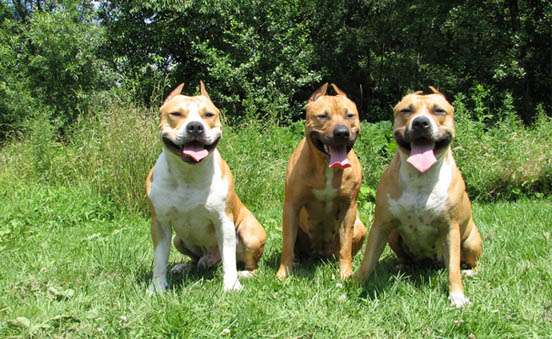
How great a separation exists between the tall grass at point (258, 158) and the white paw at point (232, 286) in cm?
369

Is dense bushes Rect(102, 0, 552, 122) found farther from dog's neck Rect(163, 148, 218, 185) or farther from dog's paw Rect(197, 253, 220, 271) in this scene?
dog's neck Rect(163, 148, 218, 185)

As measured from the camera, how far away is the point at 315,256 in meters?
4.91

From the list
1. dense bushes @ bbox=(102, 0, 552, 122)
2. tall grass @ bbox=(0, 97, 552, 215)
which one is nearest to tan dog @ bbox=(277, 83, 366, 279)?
tall grass @ bbox=(0, 97, 552, 215)

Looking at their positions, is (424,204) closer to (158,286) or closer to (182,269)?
(158,286)

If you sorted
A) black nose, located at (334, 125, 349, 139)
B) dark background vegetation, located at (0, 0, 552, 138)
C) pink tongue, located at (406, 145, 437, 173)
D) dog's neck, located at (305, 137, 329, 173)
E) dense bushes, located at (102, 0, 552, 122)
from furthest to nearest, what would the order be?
dark background vegetation, located at (0, 0, 552, 138) < dense bushes, located at (102, 0, 552, 122) < dog's neck, located at (305, 137, 329, 173) < black nose, located at (334, 125, 349, 139) < pink tongue, located at (406, 145, 437, 173)

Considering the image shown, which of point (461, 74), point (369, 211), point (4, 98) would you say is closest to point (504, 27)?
point (461, 74)

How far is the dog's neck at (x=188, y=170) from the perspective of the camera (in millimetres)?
3757

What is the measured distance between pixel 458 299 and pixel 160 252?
2.11 meters

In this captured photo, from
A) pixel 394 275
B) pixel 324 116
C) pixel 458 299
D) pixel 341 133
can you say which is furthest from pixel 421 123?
pixel 394 275

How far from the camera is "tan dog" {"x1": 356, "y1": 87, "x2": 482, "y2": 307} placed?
3512 millimetres

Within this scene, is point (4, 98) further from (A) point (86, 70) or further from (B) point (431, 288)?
(B) point (431, 288)

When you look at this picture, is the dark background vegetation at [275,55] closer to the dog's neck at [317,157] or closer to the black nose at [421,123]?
the dog's neck at [317,157]

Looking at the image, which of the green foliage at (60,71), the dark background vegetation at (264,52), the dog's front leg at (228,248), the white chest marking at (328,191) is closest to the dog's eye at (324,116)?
the white chest marking at (328,191)

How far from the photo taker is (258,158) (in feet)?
27.2
